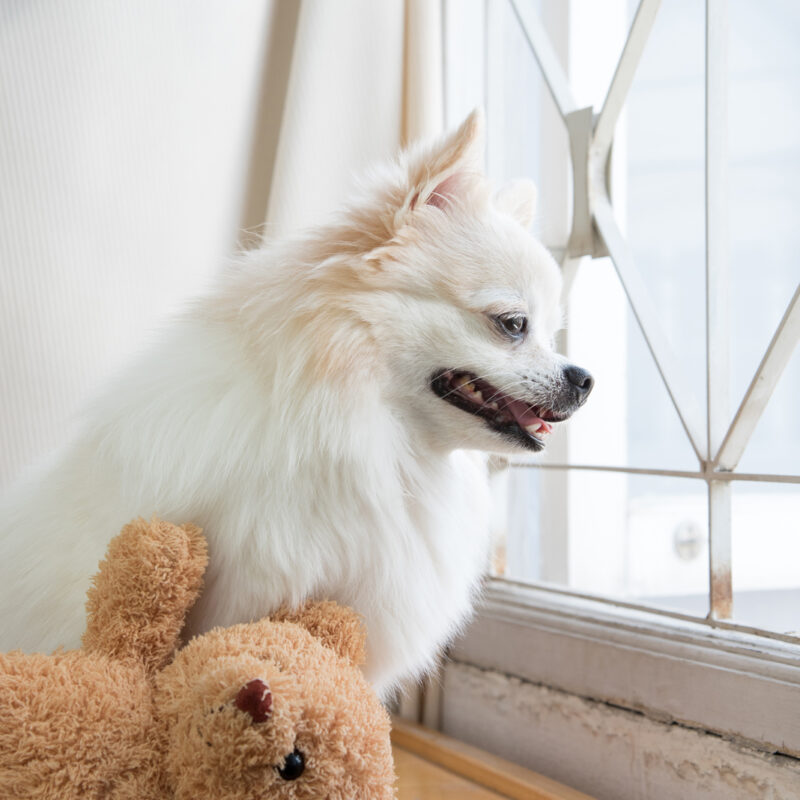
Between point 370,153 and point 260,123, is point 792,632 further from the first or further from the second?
point 260,123

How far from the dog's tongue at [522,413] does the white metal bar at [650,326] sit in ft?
1.16

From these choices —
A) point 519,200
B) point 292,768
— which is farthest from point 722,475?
point 292,768

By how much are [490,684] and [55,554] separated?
82cm

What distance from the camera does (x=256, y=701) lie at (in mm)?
520

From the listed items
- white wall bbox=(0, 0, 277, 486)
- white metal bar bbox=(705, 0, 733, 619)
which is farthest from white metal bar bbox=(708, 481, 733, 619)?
white wall bbox=(0, 0, 277, 486)

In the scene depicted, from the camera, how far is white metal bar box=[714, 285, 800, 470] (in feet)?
3.23

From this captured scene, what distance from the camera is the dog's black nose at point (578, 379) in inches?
35.5

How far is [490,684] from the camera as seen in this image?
1.35 meters

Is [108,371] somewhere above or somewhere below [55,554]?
above

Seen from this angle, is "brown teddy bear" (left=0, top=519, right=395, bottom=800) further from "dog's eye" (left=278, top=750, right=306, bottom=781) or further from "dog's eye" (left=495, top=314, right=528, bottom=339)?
"dog's eye" (left=495, top=314, right=528, bottom=339)

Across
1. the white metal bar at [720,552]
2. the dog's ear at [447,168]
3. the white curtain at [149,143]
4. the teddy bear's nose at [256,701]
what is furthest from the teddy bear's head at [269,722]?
the white curtain at [149,143]

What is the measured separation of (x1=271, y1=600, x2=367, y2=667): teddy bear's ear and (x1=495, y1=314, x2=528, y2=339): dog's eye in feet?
1.19

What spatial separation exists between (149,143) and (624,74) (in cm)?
83

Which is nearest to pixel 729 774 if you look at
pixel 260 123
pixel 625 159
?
pixel 625 159
